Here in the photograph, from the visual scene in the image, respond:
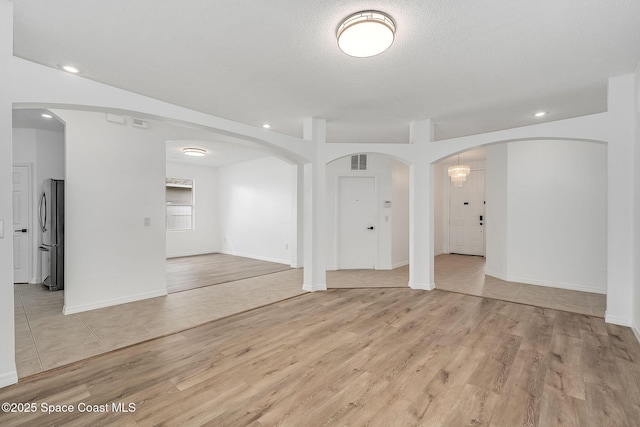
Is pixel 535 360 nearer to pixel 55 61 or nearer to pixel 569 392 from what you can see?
pixel 569 392

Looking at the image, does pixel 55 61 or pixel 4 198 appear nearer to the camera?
pixel 4 198

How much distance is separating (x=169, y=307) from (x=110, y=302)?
860 mm

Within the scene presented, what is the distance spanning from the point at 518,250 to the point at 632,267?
212 centimetres

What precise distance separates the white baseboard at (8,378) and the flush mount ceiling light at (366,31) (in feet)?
12.0

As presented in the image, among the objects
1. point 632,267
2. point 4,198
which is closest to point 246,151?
point 4,198

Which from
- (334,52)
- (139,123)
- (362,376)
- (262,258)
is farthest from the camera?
(262,258)

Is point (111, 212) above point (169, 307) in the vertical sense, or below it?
above

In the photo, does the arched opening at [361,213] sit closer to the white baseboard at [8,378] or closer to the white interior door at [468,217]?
the white interior door at [468,217]

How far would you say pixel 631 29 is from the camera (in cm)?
235

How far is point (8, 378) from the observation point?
216 centimetres

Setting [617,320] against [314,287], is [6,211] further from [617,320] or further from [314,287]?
[617,320]

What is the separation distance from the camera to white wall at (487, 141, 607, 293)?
4577mm

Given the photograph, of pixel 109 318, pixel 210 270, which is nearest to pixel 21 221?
pixel 210 270

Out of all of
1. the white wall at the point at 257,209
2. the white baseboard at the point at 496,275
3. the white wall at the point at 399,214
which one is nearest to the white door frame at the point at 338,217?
the white wall at the point at 399,214
